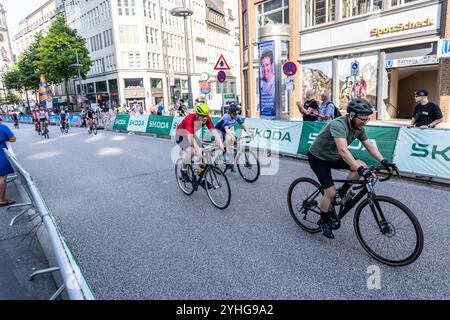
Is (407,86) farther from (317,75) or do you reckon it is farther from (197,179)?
(197,179)

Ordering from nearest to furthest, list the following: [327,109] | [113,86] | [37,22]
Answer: [327,109]
[113,86]
[37,22]

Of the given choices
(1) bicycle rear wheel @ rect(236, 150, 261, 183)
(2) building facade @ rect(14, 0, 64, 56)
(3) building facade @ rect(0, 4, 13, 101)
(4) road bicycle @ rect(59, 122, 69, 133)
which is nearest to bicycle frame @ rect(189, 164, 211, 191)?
(1) bicycle rear wheel @ rect(236, 150, 261, 183)

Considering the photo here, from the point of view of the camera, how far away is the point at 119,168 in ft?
31.4

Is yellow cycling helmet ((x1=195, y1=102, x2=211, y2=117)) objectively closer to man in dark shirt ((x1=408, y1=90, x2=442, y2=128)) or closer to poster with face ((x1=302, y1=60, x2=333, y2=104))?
man in dark shirt ((x1=408, y1=90, x2=442, y2=128))

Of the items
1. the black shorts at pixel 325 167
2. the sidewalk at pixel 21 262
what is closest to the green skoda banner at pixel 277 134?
the black shorts at pixel 325 167

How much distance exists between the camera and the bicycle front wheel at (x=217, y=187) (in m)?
5.73

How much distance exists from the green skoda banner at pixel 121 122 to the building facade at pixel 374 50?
1072 centimetres

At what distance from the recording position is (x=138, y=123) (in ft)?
62.6

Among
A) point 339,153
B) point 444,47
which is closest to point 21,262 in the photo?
point 339,153

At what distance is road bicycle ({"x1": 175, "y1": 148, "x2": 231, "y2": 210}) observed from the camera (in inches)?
227

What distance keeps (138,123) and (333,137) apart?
1666 centimetres
